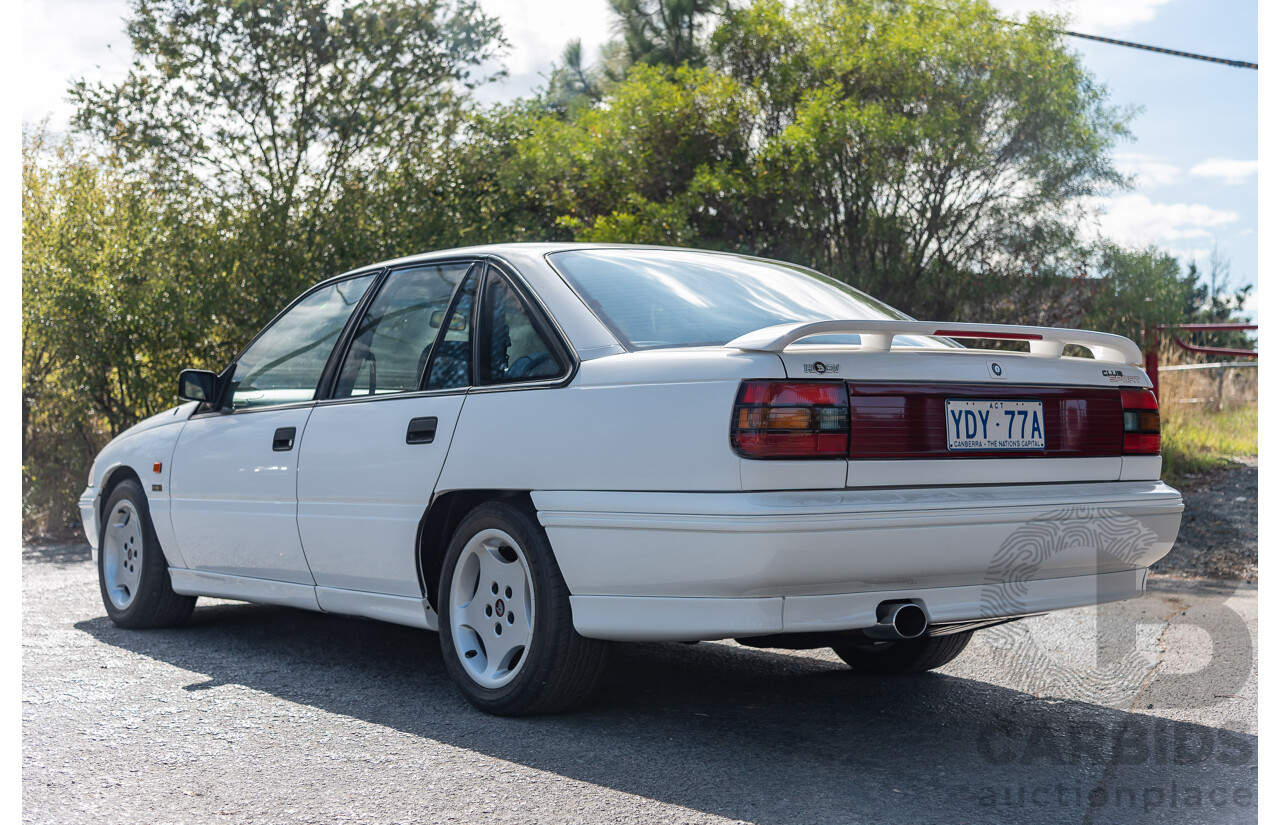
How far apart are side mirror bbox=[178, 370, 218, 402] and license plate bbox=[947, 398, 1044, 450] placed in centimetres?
349

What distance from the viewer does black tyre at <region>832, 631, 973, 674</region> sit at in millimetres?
4699

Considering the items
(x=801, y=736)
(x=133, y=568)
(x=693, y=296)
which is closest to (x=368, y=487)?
(x=693, y=296)

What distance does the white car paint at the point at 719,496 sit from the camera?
127 inches

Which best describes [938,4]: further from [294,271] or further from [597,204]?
[294,271]

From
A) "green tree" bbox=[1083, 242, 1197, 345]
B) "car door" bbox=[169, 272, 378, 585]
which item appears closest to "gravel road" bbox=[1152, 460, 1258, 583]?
"green tree" bbox=[1083, 242, 1197, 345]

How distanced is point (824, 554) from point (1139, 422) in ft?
4.72

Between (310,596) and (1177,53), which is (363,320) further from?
(1177,53)

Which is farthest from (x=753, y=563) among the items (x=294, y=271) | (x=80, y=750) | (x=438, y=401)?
(x=294, y=271)

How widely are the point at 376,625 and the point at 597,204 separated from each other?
20.8 ft

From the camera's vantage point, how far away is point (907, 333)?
3330 mm

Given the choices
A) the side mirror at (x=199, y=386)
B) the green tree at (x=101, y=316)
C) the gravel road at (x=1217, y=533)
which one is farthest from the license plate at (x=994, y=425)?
the green tree at (x=101, y=316)

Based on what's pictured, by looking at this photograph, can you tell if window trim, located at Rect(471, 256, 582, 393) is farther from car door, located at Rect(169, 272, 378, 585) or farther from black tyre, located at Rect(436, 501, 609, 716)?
car door, located at Rect(169, 272, 378, 585)

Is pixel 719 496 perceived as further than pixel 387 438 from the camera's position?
No

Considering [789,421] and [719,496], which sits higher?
[789,421]
